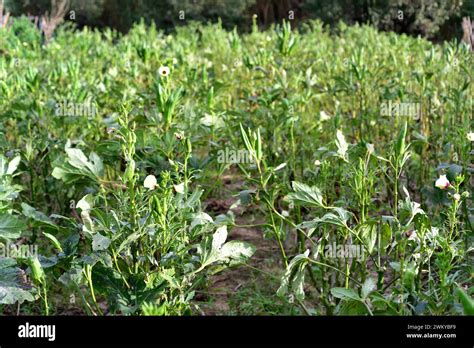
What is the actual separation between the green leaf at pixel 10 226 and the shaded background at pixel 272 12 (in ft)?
33.3

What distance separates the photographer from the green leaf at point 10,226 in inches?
89.8

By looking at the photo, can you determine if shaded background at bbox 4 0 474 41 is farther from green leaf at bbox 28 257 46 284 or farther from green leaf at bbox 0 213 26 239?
green leaf at bbox 28 257 46 284

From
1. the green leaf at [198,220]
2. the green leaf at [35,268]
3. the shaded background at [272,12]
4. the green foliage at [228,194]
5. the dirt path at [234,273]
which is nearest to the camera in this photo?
the green leaf at [35,268]

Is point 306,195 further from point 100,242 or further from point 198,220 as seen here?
point 100,242

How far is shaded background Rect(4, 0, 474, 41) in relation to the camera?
42.0ft

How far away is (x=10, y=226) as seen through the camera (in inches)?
90.2

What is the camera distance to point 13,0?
59.4ft

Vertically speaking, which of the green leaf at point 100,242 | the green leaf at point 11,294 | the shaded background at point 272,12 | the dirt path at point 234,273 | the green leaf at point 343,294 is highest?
the shaded background at point 272,12

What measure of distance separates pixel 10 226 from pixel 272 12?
633 inches

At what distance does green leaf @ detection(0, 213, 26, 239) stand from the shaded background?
33.3ft

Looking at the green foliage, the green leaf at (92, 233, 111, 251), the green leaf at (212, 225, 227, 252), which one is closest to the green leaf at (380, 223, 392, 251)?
the green foliage

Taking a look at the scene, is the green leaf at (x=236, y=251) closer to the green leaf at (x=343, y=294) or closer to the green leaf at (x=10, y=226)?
the green leaf at (x=343, y=294)

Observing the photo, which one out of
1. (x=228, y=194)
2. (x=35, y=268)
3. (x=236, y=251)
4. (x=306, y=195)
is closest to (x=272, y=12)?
(x=228, y=194)

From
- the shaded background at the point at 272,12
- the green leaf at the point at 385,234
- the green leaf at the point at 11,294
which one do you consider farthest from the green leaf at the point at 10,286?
the shaded background at the point at 272,12
